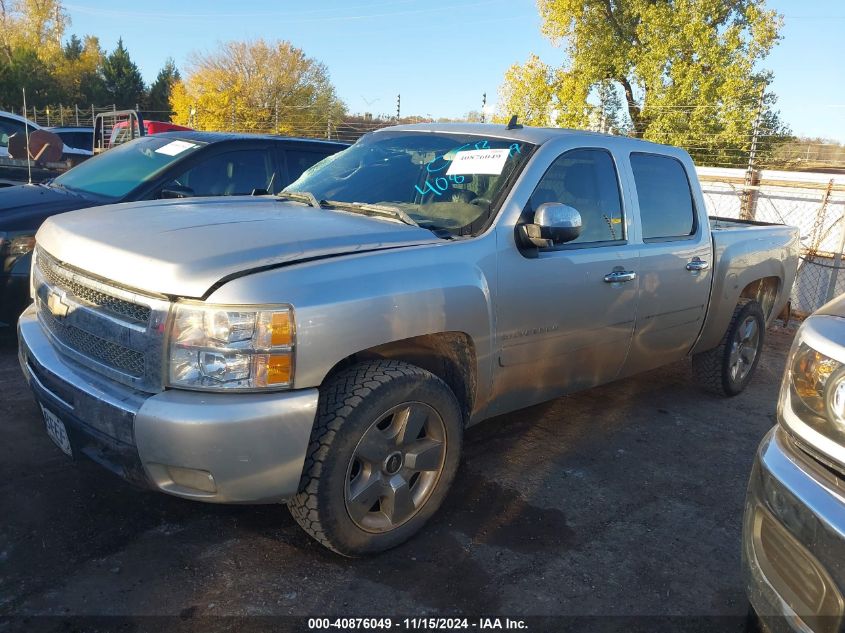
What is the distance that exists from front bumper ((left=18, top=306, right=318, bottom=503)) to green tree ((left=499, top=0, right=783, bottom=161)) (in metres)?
19.4

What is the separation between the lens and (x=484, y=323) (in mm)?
3027

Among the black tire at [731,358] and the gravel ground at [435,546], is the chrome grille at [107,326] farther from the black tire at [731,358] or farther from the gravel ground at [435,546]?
the black tire at [731,358]

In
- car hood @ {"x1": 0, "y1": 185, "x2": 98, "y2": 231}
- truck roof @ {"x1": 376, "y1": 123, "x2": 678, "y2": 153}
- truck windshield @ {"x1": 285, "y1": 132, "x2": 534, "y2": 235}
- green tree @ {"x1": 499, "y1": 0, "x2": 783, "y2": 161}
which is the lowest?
car hood @ {"x1": 0, "y1": 185, "x2": 98, "y2": 231}

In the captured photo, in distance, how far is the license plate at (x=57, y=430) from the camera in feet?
8.73

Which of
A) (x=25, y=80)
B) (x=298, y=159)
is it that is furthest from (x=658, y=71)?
(x=25, y=80)

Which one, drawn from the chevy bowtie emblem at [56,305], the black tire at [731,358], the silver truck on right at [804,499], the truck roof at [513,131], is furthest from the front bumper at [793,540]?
the black tire at [731,358]

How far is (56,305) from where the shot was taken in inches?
112

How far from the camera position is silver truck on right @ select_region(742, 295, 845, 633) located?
1.68 meters

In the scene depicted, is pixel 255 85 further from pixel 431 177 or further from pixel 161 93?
pixel 431 177

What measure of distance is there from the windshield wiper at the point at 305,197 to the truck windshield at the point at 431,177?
0.04 metres

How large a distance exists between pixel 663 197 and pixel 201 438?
3.26m

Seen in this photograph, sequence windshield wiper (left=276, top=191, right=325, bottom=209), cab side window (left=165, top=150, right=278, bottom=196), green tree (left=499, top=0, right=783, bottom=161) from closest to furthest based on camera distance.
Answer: windshield wiper (left=276, top=191, right=325, bottom=209) → cab side window (left=165, top=150, right=278, bottom=196) → green tree (left=499, top=0, right=783, bottom=161)

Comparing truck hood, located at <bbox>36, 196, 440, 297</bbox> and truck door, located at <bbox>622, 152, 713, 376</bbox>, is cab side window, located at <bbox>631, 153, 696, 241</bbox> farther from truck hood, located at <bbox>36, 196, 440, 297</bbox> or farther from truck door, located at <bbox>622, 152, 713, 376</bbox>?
truck hood, located at <bbox>36, 196, 440, 297</bbox>

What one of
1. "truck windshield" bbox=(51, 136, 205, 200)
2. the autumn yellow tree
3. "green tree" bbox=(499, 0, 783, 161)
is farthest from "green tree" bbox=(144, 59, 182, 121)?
"truck windshield" bbox=(51, 136, 205, 200)
